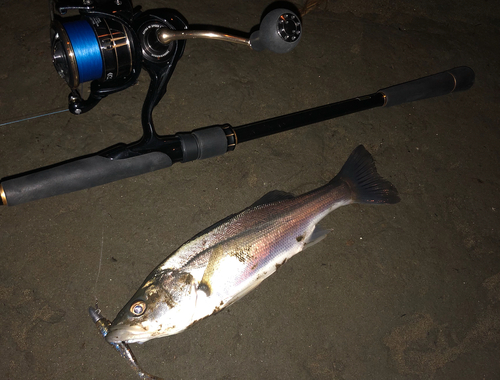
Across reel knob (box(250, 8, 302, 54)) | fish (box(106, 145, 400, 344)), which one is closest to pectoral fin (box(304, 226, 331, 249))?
fish (box(106, 145, 400, 344))

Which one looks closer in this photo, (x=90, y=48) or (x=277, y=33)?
(x=90, y=48)

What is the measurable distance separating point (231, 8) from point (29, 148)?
6.13 feet

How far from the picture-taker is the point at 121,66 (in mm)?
1945

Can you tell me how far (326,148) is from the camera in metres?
2.79

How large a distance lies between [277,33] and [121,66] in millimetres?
877

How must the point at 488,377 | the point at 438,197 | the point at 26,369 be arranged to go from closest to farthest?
the point at 26,369 → the point at 488,377 → the point at 438,197

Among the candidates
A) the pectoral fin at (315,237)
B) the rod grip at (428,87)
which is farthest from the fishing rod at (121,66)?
the rod grip at (428,87)

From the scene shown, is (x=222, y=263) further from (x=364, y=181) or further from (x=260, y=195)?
(x=364, y=181)

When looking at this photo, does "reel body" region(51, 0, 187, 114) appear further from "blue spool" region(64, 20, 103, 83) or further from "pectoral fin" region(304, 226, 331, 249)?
"pectoral fin" region(304, 226, 331, 249)

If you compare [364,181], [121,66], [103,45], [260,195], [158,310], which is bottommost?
[158,310]

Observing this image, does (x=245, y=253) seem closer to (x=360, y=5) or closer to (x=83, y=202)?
(x=83, y=202)

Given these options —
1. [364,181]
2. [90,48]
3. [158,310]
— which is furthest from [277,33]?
[158,310]

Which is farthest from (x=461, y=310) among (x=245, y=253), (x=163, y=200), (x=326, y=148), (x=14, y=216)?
(x=14, y=216)

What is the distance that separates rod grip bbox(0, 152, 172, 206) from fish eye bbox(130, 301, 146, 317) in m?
0.69
